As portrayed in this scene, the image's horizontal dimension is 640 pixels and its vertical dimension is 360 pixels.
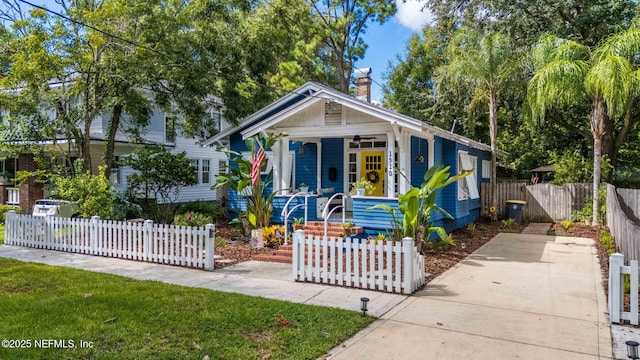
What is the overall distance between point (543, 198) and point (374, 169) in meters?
7.76

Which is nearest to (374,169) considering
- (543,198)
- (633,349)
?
(543,198)

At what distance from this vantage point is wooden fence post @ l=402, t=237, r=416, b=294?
659 cm

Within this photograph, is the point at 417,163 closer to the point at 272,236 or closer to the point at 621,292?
the point at 272,236

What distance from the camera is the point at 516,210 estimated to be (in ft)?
52.7

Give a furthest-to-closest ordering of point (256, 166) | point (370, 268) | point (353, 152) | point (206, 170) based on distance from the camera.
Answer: point (206, 170) → point (353, 152) → point (256, 166) → point (370, 268)

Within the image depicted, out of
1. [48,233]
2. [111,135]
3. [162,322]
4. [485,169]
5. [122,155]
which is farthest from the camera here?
A: [122,155]

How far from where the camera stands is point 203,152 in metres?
24.6

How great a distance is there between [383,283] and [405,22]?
26345 mm

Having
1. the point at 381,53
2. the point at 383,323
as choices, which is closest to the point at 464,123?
the point at 381,53

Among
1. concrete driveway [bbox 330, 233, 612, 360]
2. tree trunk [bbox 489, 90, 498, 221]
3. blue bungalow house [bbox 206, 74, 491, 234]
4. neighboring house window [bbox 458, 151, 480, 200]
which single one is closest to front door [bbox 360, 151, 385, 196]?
blue bungalow house [bbox 206, 74, 491, 234]

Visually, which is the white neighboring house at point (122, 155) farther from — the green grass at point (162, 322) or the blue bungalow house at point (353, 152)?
the green grass at point (162, 322)

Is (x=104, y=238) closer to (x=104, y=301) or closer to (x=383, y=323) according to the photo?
(x=104, y=301)

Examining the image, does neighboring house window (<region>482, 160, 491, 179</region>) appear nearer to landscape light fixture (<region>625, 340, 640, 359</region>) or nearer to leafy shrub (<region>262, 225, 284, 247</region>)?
leafy shrub (<region>262, 225, 284, 247</region>)

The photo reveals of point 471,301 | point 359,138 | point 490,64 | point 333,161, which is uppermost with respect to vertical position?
point 490,64
